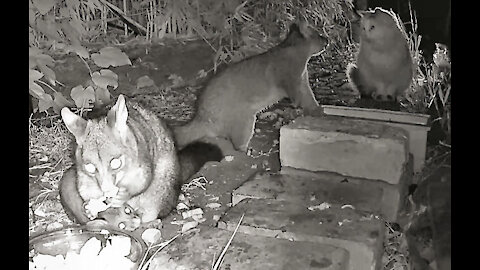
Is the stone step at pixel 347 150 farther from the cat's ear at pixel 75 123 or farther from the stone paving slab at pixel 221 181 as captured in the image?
the cat's ear at pixel 75 123

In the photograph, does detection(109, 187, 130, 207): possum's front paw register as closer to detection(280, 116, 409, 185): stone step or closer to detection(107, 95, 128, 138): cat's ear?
detection(107, 95, 128, 138): cat's ear

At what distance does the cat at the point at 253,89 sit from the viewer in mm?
1429

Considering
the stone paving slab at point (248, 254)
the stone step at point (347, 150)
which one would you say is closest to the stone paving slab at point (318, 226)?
the stone paving slab at point (248, 254)

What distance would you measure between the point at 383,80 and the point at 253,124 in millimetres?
343

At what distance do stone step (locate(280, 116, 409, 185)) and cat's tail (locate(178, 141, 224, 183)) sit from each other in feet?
0.80

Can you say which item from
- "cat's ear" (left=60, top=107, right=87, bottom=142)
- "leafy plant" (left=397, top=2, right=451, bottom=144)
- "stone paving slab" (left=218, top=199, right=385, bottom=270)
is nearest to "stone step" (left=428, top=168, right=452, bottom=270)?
"stone paving slab" (left=218, top=199, right=385, bottom=270)

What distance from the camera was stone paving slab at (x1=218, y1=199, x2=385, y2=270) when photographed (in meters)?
0.79

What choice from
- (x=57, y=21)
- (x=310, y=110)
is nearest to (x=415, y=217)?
(x=310, y=110)

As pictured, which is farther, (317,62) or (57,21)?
(317,62)

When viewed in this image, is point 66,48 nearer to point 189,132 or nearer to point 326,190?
point 189,132
